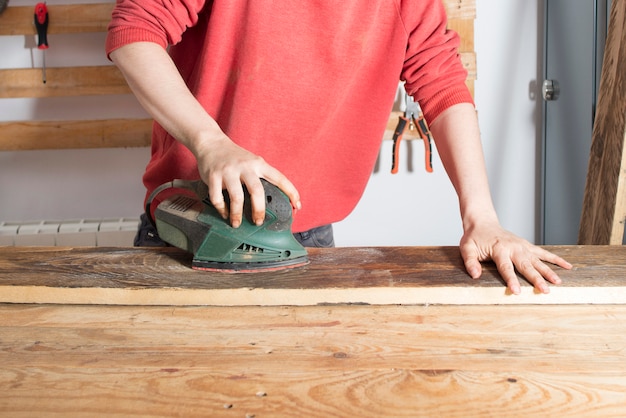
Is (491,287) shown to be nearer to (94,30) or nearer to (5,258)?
(5,258)

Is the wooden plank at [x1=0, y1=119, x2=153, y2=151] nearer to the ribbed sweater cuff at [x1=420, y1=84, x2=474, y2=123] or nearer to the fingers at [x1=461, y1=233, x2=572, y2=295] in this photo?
the ribbed sweater cuff at [x1=420, y1=84, x2=474, y2=123]

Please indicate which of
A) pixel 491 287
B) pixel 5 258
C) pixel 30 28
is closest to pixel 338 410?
pixel 491 287

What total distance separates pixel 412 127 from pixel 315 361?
1.74 metres

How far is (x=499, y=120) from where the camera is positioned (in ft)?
8.64

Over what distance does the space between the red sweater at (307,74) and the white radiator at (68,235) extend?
936 mm

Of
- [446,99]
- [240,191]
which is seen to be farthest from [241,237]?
[446,99]

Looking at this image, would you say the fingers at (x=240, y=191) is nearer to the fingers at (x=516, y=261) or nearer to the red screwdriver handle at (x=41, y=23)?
the fingers at (x=516, y=261)

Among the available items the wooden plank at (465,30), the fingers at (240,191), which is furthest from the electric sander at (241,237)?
the wooden plank at (465,30)

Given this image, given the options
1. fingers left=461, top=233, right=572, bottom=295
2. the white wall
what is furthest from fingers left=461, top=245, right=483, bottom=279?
the white wall

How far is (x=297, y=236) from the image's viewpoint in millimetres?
1612

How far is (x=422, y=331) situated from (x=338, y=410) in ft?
0.89

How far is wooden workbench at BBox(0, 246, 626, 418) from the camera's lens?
716 mm

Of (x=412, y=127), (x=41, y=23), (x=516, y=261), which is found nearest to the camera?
(x=516, y=261)

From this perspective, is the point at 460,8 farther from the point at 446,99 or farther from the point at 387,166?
the point at 446,99
